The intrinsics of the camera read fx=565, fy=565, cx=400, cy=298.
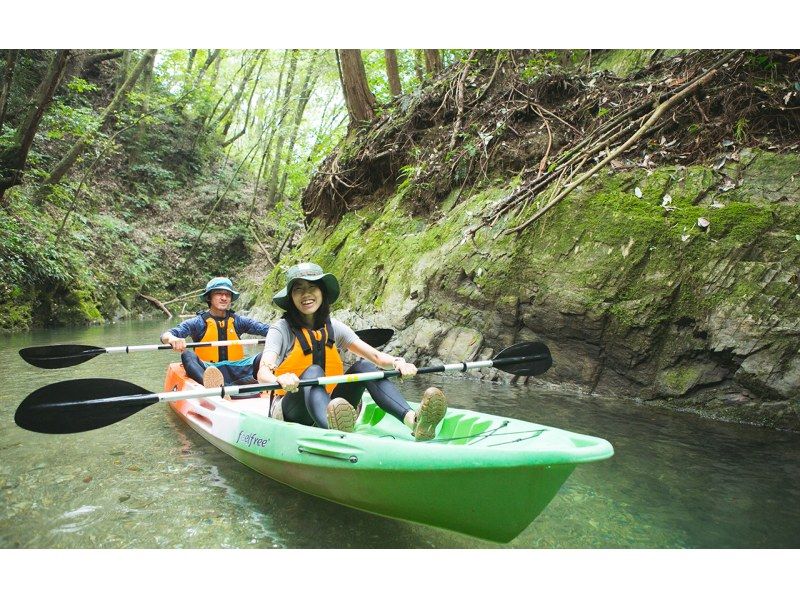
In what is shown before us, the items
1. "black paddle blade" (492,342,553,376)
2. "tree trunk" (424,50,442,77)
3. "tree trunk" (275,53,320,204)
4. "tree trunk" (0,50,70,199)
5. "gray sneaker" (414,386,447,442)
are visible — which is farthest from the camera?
"tree trunk" (275,53,320,204)

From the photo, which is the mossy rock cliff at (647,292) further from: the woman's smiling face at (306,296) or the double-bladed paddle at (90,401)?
the woman's smiling face at (306,296)

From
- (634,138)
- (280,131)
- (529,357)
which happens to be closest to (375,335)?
(529,357)

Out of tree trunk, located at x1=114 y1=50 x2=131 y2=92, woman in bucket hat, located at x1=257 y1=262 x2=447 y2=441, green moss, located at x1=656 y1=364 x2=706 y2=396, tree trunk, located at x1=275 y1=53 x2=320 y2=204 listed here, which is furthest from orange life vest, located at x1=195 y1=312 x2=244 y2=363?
tree trunk, located at x1=275 y1=53 x2=320 y2=204

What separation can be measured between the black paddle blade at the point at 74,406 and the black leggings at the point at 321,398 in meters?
0.75

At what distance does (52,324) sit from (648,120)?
10234mm

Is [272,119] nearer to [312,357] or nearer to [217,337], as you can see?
[217,337]

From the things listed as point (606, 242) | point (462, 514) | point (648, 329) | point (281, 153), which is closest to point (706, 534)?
point (462, 514)

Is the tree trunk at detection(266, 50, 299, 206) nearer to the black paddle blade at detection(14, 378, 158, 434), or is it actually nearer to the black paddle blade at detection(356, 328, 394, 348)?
the black paddle blade at detection(356, 328, 394, 348)

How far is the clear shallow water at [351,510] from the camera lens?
254 cm

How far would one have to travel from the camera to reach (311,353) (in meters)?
3.35

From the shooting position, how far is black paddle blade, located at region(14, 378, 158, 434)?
2.93 meters

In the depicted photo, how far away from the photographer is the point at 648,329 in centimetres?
462

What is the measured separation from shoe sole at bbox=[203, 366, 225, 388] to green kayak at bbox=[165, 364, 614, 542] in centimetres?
135

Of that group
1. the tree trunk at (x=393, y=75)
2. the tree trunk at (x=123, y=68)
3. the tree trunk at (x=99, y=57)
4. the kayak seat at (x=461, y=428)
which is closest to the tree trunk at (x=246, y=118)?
the tree trunk at (x=123, y=68)
